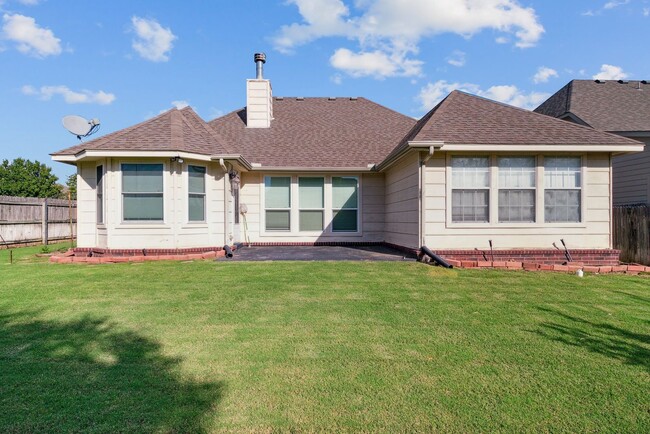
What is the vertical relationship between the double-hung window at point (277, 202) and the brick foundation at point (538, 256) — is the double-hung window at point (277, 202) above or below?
above

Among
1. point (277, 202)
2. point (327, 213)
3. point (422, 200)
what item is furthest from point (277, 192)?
point (422, 200)

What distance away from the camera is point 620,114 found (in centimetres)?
1312

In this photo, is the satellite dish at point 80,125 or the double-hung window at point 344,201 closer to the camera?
the satellite dish at point 80,125

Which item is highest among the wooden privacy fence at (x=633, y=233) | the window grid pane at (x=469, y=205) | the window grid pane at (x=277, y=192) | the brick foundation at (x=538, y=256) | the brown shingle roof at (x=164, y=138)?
the brown shingle roof at (x=164, y=138)

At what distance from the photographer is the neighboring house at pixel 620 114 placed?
40.3ft

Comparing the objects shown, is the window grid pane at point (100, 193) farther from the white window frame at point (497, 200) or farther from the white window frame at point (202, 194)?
the white window frame at point (497, 200)

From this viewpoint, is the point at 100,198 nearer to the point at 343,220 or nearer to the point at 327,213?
the point at 327,213

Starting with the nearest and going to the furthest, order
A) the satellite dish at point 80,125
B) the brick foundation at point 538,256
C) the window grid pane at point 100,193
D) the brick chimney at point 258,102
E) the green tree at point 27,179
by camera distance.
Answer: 1. the brick foundation at point 538,256
2. the window grid pane at point 100,193
3. the satellite dish at point 80,125
4. the brick chimney at point 258,102
5. the green tree at point 27,179

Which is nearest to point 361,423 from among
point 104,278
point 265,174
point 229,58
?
point 104,278

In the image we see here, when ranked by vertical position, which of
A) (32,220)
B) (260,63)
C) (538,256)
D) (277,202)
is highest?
(260,63)

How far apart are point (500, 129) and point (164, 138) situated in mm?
8566

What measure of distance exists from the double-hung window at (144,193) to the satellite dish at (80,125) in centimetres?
322

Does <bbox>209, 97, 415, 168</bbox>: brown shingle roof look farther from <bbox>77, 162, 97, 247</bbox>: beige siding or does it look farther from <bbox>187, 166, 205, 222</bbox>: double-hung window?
<bbox>77, 162, 97, 247</bbox>: beige siding

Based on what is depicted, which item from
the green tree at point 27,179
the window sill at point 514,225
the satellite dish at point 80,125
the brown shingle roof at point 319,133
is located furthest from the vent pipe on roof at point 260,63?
the green tree at point 27,179
